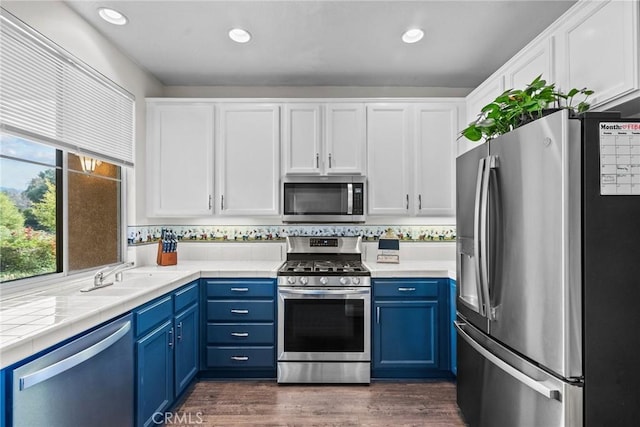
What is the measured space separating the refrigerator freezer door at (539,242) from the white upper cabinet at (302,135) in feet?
5.52

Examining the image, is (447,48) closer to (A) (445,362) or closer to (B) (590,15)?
(B) (590,15)

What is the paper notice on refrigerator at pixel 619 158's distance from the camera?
1279 mm

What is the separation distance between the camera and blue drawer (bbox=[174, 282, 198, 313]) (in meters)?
2.34

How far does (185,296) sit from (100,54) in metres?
1.80

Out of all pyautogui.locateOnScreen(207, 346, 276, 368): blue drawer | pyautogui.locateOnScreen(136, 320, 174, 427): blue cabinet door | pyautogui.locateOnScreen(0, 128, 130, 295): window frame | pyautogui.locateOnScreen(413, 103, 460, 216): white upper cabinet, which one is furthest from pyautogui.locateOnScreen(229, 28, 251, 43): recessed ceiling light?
pyautogui.locateOnScreen(207, 346, 276, 368): blue drawer

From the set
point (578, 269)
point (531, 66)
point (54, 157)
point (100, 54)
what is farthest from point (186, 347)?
point (531, 66)

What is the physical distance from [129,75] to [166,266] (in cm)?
160

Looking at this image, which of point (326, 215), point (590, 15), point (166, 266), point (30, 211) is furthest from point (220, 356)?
point (590, 15)

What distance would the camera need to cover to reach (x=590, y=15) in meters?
1.64

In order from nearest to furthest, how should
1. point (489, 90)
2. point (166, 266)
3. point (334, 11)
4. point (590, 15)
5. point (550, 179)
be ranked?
point (550, 179)
point (590, 15)
point (334, 11)
point (489, 90)
point (166, 266)

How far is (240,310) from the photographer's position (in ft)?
8.92

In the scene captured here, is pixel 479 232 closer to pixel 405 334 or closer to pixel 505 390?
pixel 505 390

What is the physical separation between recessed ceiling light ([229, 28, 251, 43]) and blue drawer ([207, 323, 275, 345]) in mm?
2127

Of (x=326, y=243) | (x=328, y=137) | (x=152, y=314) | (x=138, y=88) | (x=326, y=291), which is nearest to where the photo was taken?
(x=152, y=314)
